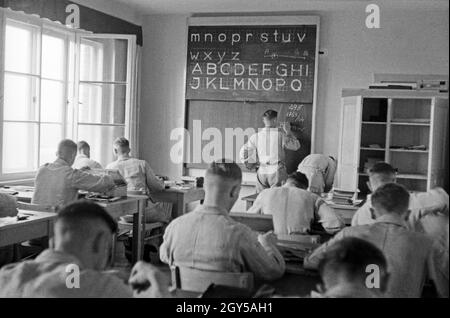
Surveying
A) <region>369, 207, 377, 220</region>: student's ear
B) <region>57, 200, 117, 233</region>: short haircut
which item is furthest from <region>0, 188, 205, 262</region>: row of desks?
<region>57, 200, 117, 233</region>: short haircut

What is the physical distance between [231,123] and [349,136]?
1.26 metres

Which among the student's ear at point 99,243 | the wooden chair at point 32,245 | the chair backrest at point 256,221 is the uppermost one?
the student's ear at point 99,243

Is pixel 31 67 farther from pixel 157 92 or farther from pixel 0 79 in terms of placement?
pixel 157 92

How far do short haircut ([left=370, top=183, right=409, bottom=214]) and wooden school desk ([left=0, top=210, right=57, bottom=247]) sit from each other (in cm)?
161

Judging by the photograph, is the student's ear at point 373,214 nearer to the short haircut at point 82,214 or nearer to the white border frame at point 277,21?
the short haircut at point 82,214

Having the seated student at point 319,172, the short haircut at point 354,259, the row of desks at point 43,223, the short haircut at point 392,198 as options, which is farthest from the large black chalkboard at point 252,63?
the short haircut at point 354,259

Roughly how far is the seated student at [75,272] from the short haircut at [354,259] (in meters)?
0.36

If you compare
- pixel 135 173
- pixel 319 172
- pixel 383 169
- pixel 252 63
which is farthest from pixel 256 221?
pixel 252 63

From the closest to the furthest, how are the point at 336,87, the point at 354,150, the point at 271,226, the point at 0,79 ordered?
the point at 271,226 → the point at 0,79 → the point at 354,150 → the point at 336,87

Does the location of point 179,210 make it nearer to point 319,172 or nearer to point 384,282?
point 384,282

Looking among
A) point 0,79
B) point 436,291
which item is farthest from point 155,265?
point 0,79

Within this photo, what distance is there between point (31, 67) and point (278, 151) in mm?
1979

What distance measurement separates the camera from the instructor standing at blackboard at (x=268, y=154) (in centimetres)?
413

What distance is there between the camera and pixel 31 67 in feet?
14.5
